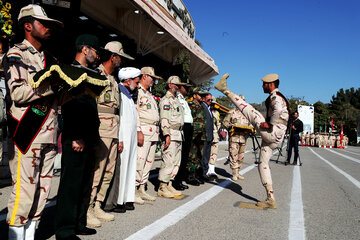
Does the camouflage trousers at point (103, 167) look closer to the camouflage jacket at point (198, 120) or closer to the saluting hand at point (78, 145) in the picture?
the saluting hand at point (78, 145)

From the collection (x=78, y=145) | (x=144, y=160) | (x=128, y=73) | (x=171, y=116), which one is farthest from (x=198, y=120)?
(x=78, y=145)

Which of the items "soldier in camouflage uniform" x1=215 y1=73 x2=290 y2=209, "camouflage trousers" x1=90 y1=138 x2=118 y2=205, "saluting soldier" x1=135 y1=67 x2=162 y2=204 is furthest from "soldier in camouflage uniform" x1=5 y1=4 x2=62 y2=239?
"soldier in camouflage uniform" x1=215 y1=73 x2=290 y2=209

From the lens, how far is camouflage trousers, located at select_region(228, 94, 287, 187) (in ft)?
17.7

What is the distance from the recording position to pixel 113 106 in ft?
13.5

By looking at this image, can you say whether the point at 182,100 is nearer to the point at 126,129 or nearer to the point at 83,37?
the point at 126,129

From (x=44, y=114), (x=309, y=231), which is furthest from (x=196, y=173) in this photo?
(x=44, y=114)

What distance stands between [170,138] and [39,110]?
3.33 m

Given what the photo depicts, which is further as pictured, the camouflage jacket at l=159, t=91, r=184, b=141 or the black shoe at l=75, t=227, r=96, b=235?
the camouflage jacket at l=159, t=91, r=184, b=141

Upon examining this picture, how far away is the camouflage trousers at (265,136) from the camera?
541cm

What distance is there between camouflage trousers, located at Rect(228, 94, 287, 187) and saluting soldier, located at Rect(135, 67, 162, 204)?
1.40 m

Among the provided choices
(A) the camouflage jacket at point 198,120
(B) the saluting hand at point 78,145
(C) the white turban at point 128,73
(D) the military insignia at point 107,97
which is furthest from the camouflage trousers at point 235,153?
(B) the saluting hand at point 78,145

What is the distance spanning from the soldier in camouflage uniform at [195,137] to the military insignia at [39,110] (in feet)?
15.9

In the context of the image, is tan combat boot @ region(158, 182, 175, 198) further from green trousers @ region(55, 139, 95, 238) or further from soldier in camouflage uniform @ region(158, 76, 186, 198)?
green trousers @ region(55, 139, 95, 238)

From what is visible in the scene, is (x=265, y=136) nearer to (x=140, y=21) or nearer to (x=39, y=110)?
(x=39, y=110)
